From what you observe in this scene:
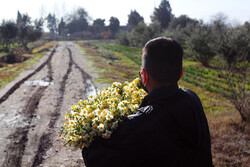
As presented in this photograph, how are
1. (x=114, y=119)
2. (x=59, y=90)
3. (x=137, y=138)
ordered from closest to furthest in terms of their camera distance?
(x=137, y=138) < (x=114, y=119) < (x=59, y=90)

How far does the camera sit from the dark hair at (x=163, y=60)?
1.76 m

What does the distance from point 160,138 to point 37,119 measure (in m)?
6.01

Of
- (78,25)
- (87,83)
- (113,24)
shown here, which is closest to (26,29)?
(87,83)

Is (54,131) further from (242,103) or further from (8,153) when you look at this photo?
(242,103)

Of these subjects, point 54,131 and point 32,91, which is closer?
point 54,131

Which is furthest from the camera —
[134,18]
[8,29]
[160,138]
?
[134,18]

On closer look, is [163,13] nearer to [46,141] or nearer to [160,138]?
[46,141]

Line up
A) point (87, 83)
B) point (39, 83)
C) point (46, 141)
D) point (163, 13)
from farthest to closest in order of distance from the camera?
point (163, 13), point (87, 83), point (39, 83), point (46, 141)

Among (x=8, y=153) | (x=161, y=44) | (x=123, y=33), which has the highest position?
(x=123, y=33)

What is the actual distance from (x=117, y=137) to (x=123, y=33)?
53.7 metres

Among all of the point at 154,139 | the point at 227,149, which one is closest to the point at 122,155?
the point at 154,139

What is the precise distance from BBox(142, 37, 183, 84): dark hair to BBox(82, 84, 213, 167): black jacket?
0.32 ft

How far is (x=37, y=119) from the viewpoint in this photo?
271 inches

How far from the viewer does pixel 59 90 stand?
10570mm
